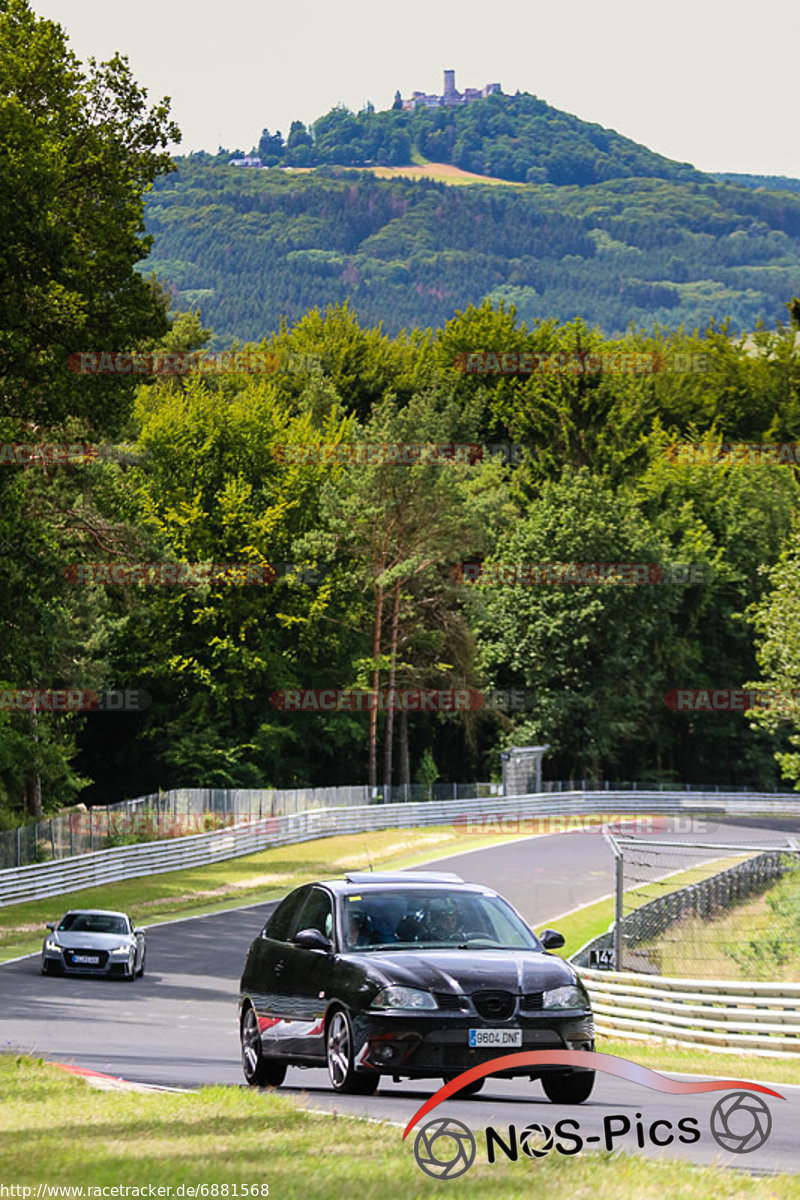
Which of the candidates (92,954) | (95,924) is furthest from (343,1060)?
(95,924)

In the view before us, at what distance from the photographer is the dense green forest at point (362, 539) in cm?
3494

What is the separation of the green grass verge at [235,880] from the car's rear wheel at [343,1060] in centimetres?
2205

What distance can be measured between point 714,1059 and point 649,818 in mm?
56125

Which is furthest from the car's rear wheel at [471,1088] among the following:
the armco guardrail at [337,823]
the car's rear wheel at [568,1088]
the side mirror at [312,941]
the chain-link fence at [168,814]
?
the chain-link fence at [168,814]

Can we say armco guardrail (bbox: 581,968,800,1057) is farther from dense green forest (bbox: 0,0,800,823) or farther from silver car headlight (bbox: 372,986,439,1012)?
dense green forest (bbox: 0,0,800,823)

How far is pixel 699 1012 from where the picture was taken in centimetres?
2053

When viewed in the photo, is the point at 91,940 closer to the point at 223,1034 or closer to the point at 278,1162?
the point at 223,1034

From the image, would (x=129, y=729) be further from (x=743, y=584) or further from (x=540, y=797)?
(x=743, y=584)

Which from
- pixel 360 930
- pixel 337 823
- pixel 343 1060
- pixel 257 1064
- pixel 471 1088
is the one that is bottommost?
pixel 337 823

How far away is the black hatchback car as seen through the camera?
35.6 ft

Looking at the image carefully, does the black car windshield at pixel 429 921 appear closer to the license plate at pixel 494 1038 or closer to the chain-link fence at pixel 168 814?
the license plate at pixel 494 1038

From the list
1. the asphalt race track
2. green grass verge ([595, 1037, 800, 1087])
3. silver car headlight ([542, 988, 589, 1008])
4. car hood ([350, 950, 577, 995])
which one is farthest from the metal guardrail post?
silver car headlight ([542, 988, 589, 1008])

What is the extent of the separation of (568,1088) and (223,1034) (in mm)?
10696

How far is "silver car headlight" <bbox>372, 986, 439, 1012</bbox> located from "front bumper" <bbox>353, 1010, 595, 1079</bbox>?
0.26ft
